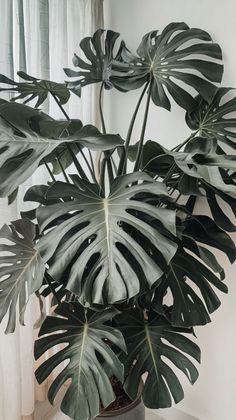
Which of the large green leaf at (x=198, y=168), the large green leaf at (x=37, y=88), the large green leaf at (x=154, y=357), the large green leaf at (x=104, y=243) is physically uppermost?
the large green leaf at (x=37, y=88)

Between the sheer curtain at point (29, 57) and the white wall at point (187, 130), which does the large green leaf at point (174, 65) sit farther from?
the sheer curtain at point (29, 57)

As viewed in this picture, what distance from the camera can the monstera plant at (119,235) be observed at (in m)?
0.85

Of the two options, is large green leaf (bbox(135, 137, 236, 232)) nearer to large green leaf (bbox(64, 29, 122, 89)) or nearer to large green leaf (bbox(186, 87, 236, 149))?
large green leaf (bbox(186, 87, 236, 149))

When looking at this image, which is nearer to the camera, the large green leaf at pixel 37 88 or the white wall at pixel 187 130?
the large green leaf at pixel 37 88

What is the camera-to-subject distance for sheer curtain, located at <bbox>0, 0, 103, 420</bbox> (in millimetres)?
1225

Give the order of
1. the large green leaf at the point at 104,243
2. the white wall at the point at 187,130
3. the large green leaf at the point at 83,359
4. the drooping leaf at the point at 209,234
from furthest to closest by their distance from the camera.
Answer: the white wall at the point at 187,130
the drooping leaf at the point at 209,234
the large green leaf at the point at 83,359
the large green leaf at the point at 104,243

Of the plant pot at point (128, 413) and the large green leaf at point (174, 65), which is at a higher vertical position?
the large green leaf at point (174, 65)

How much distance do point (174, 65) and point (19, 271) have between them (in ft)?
2.93

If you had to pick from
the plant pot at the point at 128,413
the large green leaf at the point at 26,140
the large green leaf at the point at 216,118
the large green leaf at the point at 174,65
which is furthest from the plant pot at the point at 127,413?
the large green leaf at the point at 174,65

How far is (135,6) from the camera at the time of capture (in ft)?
5.19

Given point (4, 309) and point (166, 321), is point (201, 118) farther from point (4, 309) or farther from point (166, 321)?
point (4, 309)

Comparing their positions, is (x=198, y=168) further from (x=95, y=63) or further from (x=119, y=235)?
(x=95, y=63)

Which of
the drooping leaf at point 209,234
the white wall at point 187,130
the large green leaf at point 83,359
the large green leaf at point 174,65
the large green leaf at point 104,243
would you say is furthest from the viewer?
the white wall at point 187,130

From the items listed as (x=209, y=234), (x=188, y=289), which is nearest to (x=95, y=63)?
(x=209, y=234)
